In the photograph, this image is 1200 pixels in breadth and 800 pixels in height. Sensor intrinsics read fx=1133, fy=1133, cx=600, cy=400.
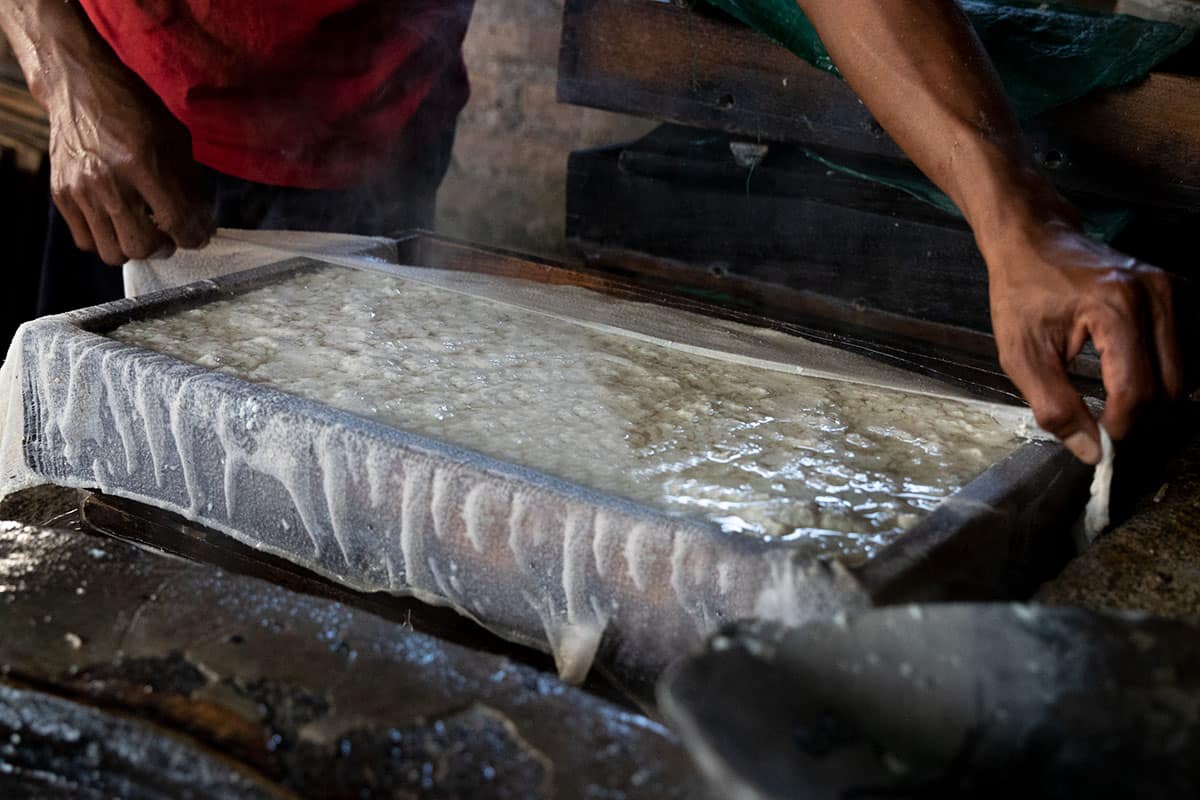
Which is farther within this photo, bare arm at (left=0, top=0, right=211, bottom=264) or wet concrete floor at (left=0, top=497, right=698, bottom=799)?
bare arm at (left=0, top=0, right=211, bottom=264)

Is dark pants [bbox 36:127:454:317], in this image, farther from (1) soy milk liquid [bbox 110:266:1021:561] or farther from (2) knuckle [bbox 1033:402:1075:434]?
(2) knuckle [bbox 1033:402:1075:434]

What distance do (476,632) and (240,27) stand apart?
5.19 feet

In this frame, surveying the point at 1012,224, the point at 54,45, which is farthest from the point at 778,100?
the point at 54,45

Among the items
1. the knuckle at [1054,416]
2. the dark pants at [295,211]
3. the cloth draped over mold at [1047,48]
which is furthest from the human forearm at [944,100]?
the dark pants at [295,211]

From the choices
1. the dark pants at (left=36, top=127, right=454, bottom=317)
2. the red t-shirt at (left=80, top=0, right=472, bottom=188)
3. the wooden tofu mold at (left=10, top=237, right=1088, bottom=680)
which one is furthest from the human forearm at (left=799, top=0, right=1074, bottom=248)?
the dark pants at (left=36, top=127, right=454, bottom=317)

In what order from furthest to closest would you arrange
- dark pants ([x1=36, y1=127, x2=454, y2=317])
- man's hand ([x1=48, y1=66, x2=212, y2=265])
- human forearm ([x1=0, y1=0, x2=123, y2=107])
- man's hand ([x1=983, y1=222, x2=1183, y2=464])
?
1. dark pants ([x1=36, y1=127, x2=454, y2=317])
2. human forearm ([x1=0, y1=0, x2=123, y2=107])
3. man's hand ([x1=48, y1=66, x2=212, y2=265])
4. man's hand ([x1=983, y1=222, x2=1183, y2=464])

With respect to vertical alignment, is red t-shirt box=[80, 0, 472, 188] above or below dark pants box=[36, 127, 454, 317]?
above

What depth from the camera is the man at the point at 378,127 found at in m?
1.46

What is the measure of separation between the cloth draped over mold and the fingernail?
0.89m

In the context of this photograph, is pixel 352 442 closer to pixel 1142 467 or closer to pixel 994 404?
pixel 994 404

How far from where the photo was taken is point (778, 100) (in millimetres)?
2527

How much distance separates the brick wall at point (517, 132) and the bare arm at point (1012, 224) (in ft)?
9.09

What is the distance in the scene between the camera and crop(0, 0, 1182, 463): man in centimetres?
146

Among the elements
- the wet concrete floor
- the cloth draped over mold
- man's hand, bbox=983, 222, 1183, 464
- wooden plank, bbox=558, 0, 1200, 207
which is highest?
the cloth draped over mold
